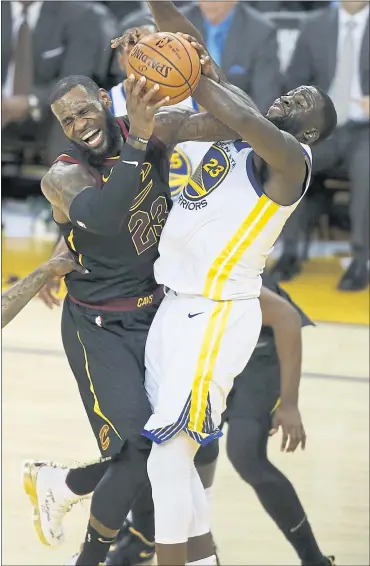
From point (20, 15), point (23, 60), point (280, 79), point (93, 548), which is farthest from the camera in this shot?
point (23, 60)

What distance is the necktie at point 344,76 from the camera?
24.6ft

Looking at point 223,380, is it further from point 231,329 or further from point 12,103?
point 12,103

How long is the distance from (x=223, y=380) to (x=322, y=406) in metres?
2.64

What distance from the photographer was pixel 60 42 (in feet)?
25.7

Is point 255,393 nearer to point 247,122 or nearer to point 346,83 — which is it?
point 247,122

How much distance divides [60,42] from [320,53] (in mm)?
1933

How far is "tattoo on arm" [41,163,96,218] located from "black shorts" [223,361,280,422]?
1.08m

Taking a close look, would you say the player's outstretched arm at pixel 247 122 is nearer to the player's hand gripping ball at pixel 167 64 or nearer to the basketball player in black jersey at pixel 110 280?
the player's hand gripping ball at pixel 167 64

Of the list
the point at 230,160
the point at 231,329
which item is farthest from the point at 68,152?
the point at 231,329

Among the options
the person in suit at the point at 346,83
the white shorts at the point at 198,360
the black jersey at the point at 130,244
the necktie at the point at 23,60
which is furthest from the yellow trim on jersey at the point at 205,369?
the necktie at the point at 23,60

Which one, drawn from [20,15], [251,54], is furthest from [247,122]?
[20,15]

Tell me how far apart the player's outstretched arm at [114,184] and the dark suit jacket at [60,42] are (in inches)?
165

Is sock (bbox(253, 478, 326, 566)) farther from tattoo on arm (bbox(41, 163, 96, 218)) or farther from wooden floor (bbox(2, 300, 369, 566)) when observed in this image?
tattoo on arm (bbox(41, 163, 96, 218))

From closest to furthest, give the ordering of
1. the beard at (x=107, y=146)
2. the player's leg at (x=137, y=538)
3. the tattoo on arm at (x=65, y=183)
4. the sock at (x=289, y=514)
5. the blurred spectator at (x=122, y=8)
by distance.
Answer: the tattoo on arm at (x=65, y=183) < the beard at (x=107, y=146) < the sock at (x=289, y=514) < the player's leg at (x=137, y=538) < the blurred spectator at (x=122, y=8)
